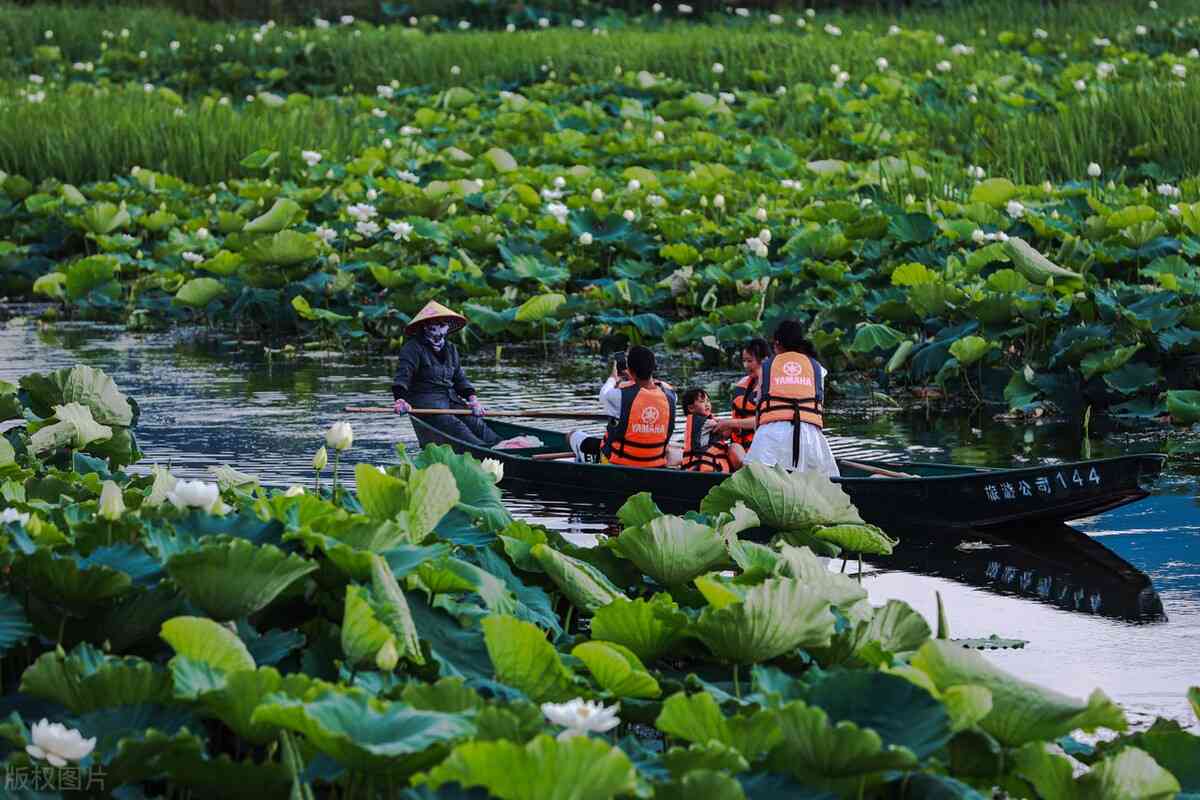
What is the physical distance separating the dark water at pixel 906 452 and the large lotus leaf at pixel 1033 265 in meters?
0.90

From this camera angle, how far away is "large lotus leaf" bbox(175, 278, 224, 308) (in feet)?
42.7

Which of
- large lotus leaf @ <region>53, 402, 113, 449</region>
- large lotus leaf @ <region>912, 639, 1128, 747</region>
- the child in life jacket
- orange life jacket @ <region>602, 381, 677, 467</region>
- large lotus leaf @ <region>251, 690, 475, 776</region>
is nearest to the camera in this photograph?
large lotus leaf @ <region>251, 690, 475, 776</region>

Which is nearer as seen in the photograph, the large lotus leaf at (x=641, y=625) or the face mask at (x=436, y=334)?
the large lotus leaf at (x=641, y=625)

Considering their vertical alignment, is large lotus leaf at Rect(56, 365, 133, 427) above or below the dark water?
above

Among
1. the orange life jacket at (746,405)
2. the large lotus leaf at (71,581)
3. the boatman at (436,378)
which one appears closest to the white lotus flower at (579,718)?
the large lotus leaf at (71,581)

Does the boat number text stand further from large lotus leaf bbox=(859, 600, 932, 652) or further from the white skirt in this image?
large lotus leaf bbox=(859, 600, 932, 652)

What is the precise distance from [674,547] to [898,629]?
64cm

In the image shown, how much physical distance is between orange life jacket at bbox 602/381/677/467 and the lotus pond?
2911mm

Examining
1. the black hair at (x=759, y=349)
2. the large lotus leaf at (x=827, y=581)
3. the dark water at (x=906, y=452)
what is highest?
Answer: the black hair at (x=759, y=349)

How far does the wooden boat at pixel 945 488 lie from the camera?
748 cm

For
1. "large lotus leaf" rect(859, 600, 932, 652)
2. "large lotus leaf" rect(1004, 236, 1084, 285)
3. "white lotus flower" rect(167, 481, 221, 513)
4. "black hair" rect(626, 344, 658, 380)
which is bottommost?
"large lotus leaf" rect(859, 600, 932, 652)

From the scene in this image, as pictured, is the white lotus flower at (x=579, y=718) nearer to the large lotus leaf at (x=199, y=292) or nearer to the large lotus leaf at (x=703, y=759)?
the large lotus leaf at (x=703, y=759)

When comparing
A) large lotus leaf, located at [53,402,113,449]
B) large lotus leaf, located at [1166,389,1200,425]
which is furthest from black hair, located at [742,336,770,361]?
large lotus leaf, located at [53,402,113,449]

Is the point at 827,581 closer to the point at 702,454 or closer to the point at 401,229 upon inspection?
the point at 702,454
